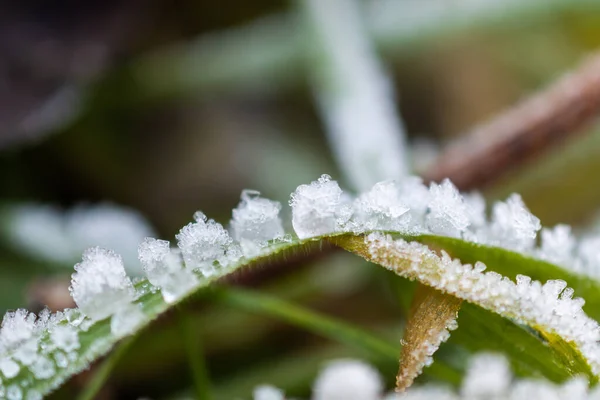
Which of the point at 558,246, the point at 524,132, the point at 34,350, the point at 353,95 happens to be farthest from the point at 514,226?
the point at 353,95

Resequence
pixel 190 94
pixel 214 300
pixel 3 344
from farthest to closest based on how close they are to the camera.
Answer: pixel 190 94 < pixel 214 300 < pixel 3 344

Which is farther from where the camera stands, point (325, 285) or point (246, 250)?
point (325, 285)

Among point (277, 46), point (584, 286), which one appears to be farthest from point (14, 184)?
point (584, 286)

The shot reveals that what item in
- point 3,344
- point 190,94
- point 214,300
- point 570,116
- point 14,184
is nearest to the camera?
point 3,344

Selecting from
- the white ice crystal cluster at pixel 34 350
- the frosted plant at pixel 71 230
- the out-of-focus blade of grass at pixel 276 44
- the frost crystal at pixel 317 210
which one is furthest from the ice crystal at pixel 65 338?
the out-of-focus blade of grass at pixel 276 44

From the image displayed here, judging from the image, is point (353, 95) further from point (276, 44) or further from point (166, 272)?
point (166, 272)

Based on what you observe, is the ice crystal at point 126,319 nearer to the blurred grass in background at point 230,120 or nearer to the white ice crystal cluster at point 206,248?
the white ice crystal cluster at point 206,248

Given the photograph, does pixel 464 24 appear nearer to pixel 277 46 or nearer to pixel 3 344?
pixel 277 46
